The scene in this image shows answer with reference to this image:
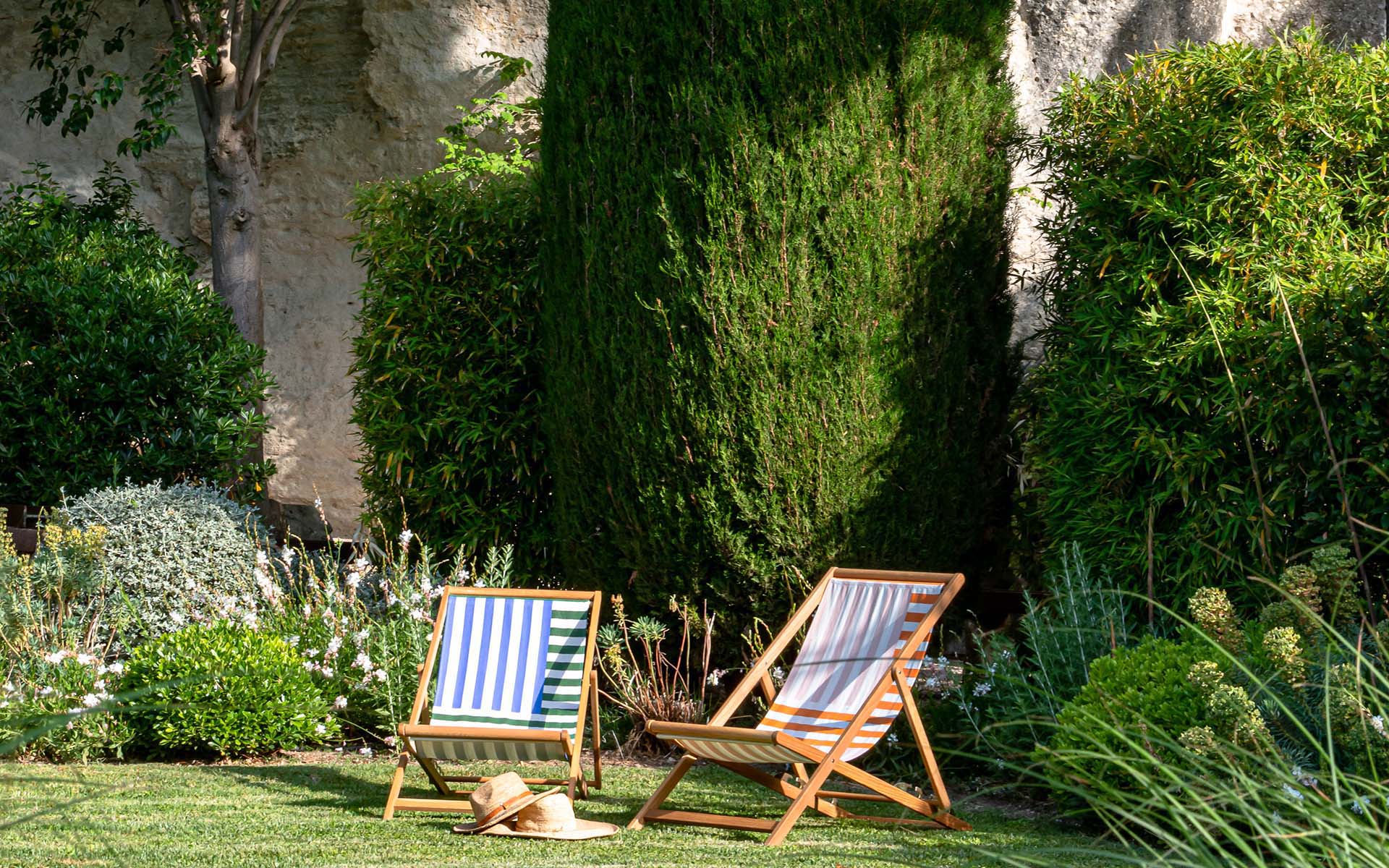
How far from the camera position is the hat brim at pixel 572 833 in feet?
13.9

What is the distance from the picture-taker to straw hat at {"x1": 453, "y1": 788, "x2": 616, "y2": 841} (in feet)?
14.0

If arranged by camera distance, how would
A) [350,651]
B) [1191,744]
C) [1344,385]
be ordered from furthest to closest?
1. [350,651]
2. [1344,385]
3. [1191,744]

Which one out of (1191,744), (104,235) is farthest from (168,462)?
(1191,744)

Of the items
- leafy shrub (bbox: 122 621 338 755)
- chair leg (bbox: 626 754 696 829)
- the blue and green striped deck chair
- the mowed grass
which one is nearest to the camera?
the mowed grass

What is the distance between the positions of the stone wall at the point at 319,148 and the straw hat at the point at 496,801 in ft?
23.6

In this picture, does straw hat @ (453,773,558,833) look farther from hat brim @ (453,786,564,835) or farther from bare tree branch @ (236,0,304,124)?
bare tree branch @ (236,0,304,124)

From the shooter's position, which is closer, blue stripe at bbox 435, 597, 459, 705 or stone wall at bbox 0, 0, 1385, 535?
blue stripe at bbox 435, 597, 459, 705

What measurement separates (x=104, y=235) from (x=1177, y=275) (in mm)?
7550

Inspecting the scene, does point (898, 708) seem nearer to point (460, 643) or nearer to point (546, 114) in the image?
point (460, 643)

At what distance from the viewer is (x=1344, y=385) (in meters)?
4.38

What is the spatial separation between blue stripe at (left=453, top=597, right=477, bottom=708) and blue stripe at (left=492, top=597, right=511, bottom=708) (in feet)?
0.42

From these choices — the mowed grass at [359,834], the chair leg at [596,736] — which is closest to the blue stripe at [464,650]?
the mowed grass at [359,834]

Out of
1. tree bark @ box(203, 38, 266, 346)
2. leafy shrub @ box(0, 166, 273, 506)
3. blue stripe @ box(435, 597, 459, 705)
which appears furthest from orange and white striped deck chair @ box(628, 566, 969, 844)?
tree bark @ box(203, 38, 266, 346)

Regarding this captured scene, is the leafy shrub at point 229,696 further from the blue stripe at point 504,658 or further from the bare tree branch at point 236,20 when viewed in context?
the bare tree branch at point 236,20
